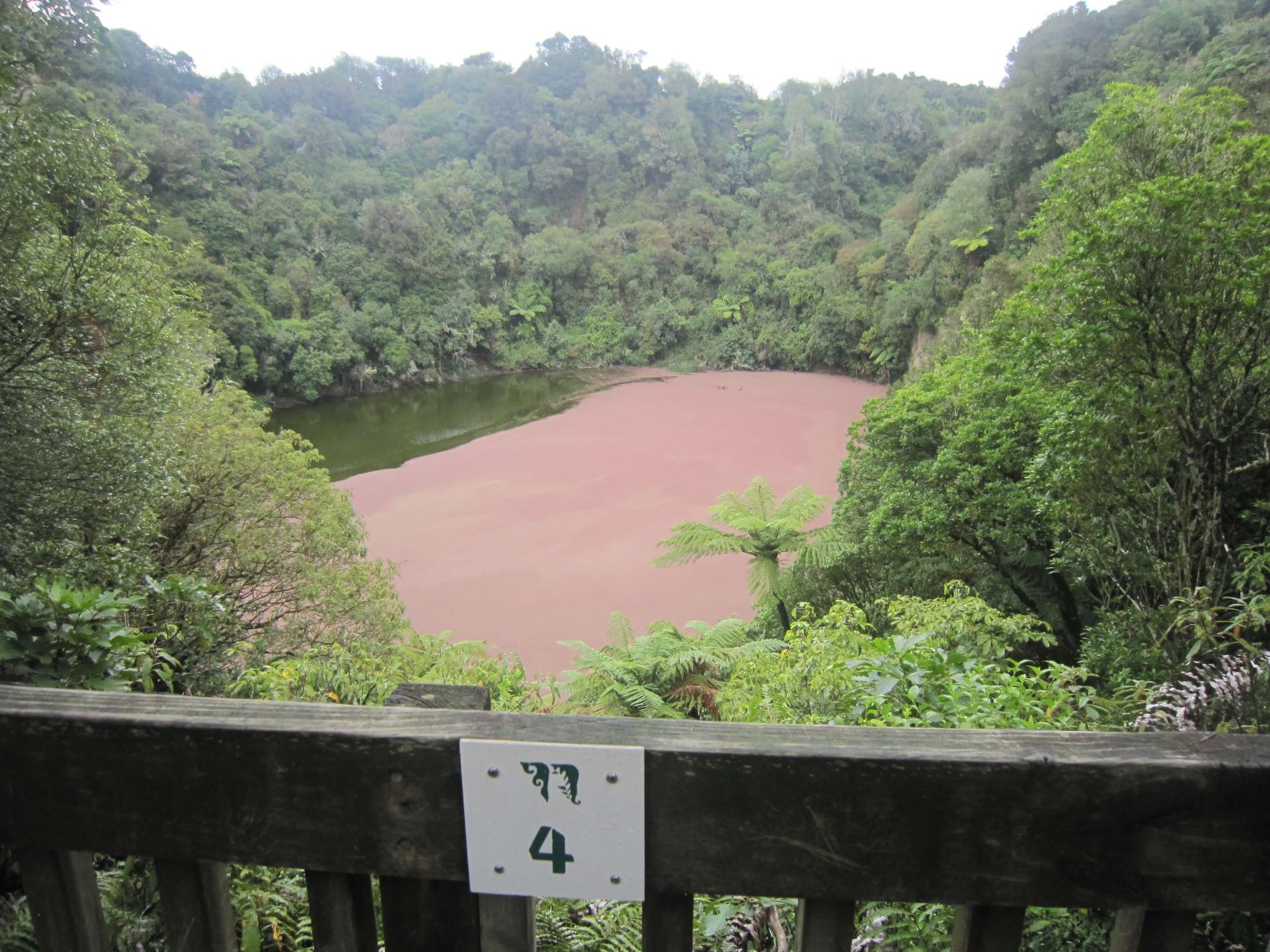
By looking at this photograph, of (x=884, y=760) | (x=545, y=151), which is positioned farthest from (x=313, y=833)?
(x=545, y=151)

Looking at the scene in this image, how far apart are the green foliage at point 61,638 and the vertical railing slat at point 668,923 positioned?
3.66 feet

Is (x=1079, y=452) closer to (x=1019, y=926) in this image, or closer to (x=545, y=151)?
(x=1019, y=926)

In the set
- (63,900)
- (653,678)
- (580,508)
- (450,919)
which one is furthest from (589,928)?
(580,508)

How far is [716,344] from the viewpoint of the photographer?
29.0m

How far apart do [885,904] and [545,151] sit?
131ft

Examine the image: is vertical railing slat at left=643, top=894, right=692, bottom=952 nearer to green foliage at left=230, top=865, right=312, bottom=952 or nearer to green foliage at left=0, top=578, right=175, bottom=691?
green foliage at left=230, top=865, right=312, bottom=952

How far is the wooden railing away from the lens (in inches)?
25.5

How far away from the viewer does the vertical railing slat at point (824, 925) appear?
0.71 m

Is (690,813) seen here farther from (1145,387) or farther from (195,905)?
(1145,387)

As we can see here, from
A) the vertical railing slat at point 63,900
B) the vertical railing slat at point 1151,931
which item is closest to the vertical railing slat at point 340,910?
the vertical railing slat at point 63,900

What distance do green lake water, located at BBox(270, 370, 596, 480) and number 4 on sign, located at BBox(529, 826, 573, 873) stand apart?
15734mm

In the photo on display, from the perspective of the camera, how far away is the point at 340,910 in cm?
75

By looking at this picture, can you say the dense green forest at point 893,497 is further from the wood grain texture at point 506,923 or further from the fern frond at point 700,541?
the wood grain texture at point 506,923

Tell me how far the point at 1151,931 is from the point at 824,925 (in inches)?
11.8
